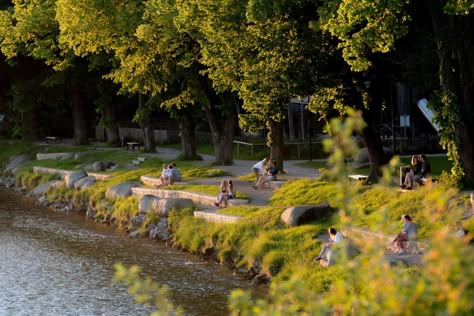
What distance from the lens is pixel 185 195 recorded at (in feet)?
112

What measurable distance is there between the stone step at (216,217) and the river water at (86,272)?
1492mm

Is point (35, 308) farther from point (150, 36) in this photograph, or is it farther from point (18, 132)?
point (18, 132)

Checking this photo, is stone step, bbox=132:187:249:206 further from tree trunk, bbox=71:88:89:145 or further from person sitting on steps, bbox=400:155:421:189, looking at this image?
tree trunk, bbox=71:88:89:145

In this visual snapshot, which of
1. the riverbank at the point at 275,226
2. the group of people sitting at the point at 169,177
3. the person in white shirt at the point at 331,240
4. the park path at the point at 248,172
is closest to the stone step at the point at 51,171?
the park path at the point at 248,172

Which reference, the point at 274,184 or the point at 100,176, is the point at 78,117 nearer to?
the point at 100,176

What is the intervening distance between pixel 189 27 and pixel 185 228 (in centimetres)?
664

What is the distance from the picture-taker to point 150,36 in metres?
36.2

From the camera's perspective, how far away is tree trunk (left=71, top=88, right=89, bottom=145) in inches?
2331

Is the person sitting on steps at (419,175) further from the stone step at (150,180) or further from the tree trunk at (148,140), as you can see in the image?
the tree trunk at (148,140)

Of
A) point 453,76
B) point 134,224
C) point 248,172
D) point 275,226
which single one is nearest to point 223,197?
point 134,224

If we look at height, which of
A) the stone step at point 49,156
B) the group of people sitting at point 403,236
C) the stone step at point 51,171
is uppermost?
the stone step at point 49,156

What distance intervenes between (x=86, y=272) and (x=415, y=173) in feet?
31.3

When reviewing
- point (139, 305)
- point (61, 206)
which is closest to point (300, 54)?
point (139, 305)

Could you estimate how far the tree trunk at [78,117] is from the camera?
194 ft
